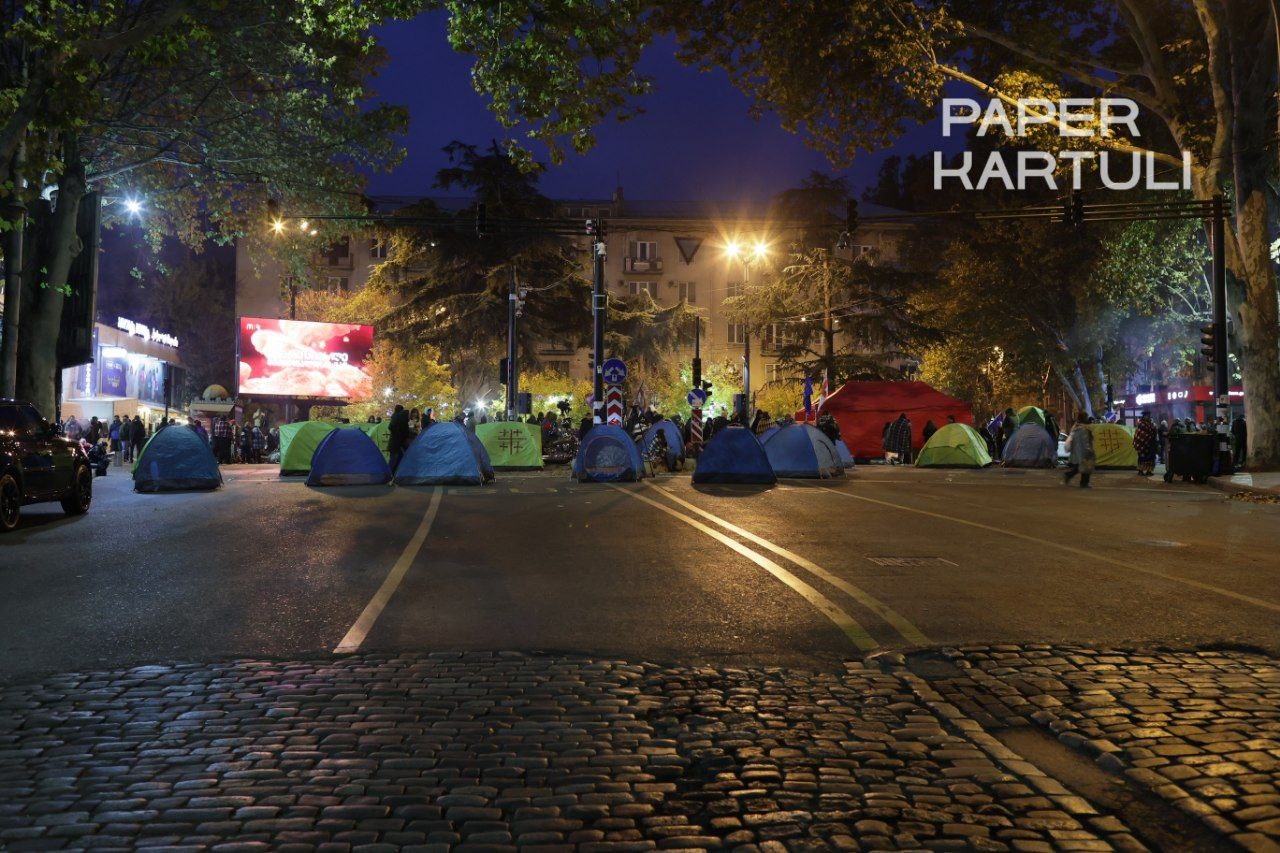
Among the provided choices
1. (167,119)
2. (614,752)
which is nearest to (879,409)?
(167,119)

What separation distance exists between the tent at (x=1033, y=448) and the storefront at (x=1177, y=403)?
85.6ft

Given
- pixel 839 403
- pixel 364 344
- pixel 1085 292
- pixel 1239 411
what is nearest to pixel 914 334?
pixel 1085 292

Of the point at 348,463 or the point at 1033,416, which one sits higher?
the point at 1033,416

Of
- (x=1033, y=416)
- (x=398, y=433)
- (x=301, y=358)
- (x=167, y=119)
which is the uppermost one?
(x=167, y=119)

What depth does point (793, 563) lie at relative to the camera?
10258mm

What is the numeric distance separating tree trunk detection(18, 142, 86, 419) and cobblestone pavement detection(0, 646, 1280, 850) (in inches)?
766

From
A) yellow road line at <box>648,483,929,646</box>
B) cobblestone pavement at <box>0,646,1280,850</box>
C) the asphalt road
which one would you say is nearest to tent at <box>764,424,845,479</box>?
the asphalt road

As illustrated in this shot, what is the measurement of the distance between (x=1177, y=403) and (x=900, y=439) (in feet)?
113

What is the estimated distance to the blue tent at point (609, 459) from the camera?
24094mm

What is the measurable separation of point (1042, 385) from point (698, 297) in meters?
33.9

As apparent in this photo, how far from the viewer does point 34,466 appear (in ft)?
50.1

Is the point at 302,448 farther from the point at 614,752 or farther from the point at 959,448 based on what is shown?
the point at 614,752

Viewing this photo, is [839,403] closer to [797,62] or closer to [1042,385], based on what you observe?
[797,62]

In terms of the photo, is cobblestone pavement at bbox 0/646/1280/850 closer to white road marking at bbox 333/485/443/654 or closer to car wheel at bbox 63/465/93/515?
white road marking at bbox 333/485/443/654
